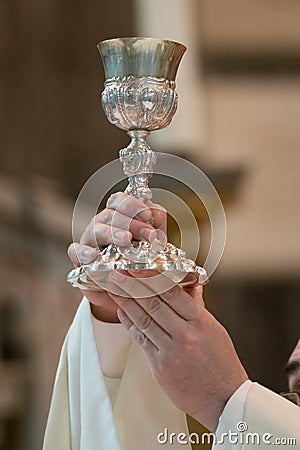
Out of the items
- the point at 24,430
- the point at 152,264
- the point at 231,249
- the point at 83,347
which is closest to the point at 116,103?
the point at 152,264

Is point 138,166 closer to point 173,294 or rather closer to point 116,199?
point 116,199

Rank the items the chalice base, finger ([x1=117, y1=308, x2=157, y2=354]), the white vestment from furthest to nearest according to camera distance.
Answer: the white vestment
finger ([x1=117, y1=308, x2=157, y2=354])
the chalice base

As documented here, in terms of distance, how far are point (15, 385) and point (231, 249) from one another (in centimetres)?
130

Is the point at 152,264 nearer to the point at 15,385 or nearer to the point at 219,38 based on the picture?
the point at 15,385

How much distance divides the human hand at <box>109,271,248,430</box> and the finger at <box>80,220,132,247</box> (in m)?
0.08

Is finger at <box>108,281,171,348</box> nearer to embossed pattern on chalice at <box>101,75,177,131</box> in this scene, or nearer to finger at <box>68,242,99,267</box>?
finger at <box>68,242,99,267</box>

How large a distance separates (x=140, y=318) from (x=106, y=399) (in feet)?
1.00

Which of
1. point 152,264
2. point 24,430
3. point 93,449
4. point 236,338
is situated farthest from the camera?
point 236,338

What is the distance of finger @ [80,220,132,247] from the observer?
211 cm

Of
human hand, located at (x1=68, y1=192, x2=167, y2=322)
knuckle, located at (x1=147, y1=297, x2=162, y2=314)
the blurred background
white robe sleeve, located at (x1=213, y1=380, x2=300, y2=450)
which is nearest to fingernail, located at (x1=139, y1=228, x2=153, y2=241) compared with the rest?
human hand, located at (x1=68, y1=192, x2=167, y2=322)

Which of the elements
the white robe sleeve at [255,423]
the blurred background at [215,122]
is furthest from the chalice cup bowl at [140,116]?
the blurred background at [215,122]

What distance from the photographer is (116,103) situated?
2.14m

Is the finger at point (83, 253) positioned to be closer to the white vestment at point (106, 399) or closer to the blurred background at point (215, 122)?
the white vestment at point (106, 399)

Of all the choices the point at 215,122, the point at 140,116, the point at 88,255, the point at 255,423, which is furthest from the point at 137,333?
the point at 215,122
